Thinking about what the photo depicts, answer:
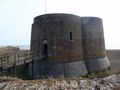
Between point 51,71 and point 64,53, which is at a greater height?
point 64,53

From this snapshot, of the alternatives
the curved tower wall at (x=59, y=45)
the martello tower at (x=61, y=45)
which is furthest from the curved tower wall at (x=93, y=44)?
the curved tower wall at (x=59, y=45)

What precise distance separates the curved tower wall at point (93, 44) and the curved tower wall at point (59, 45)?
6.46 feet

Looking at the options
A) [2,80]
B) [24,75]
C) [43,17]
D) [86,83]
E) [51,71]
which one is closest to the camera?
[86,83]

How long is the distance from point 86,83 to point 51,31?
Answer: 12.2 metres

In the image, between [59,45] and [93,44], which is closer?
[59,45]

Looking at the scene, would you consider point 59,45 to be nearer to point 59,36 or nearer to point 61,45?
point 61,45

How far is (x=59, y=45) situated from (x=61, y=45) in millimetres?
193

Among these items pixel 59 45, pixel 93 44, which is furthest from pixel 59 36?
pixel 93 44

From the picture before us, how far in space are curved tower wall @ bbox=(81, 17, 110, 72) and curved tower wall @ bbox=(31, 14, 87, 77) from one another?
1969mm

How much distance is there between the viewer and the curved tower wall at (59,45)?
17.8 meters

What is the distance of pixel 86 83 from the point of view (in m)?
6.36

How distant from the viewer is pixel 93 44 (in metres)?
21.7

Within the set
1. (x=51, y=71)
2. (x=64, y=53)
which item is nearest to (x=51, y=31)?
(x=64, y=53)

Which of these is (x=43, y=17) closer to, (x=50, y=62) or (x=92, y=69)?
(x=50, y=62)
